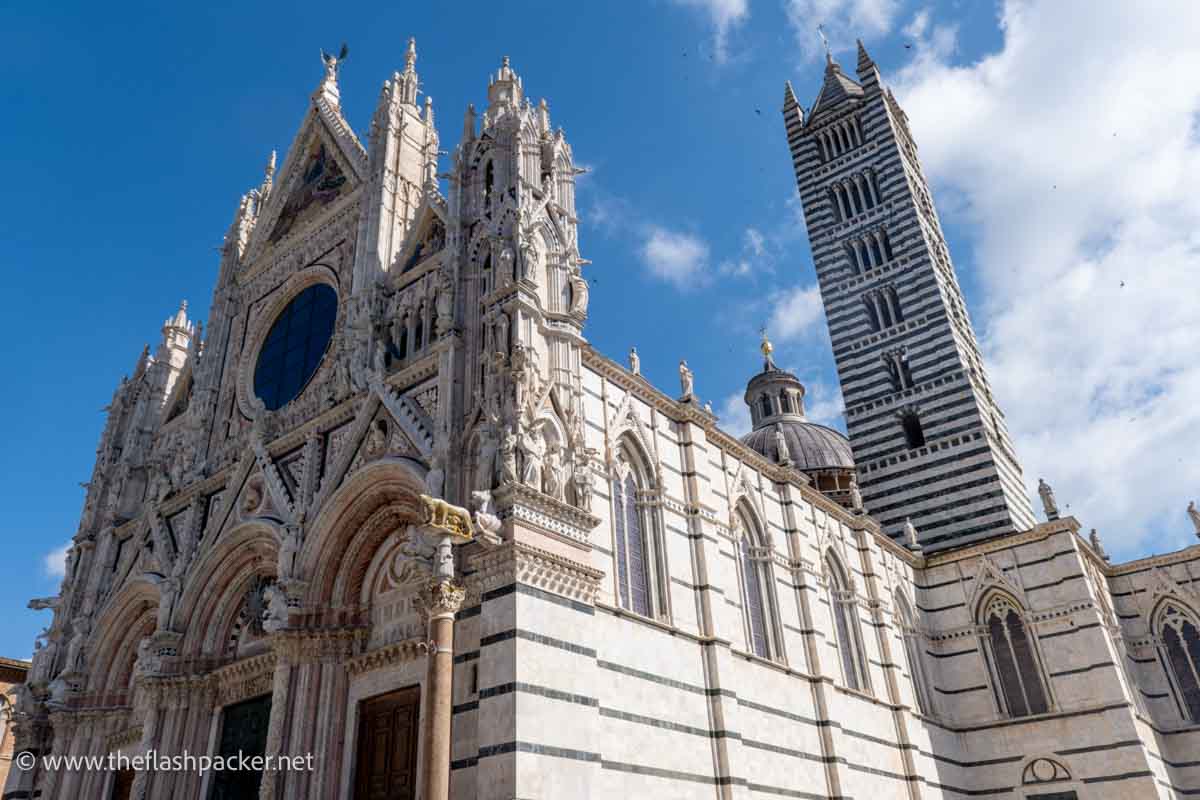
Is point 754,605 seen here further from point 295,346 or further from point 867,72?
point 867,72

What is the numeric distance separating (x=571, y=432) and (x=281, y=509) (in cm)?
635

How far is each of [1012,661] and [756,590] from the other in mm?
9021

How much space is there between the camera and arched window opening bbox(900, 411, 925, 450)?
99.0ft

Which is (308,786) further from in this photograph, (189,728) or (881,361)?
(881,361)

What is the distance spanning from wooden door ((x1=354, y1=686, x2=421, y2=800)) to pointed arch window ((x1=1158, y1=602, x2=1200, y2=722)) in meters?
20.8

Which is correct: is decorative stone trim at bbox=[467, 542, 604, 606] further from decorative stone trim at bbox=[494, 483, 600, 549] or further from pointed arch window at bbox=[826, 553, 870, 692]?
pointed arch window at bbox=[826, 553, 870, 692]

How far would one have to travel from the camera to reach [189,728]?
55.5 ft

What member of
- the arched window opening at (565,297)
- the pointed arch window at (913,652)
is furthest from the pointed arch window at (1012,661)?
the arched window opening at (565,297)

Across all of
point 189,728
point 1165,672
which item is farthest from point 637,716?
point 1165,672

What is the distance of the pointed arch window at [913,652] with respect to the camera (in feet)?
73.7

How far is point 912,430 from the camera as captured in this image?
30.5 m

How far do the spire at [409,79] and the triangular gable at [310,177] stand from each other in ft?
5.50

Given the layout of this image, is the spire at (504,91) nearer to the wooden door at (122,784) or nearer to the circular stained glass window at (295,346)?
the circular stained glass window at (295,346)

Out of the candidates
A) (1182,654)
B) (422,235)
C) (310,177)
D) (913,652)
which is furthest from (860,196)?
(422,235)
